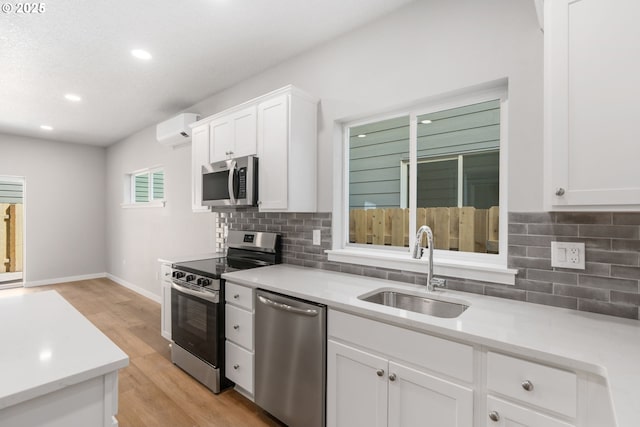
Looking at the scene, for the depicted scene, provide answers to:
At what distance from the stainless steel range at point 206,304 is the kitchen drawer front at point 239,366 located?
7 cm

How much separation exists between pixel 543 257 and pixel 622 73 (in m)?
0.87

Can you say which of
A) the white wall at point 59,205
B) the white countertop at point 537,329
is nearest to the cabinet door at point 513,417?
the white countertop at point 537,329

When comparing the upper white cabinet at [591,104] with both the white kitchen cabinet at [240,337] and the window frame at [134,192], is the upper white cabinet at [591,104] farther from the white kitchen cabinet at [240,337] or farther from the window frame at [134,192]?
the window frame at [134,192]

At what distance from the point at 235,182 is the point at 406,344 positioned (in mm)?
1913

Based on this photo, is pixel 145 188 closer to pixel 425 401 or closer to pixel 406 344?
pixel 406 344

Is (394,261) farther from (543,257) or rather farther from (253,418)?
(253,418)

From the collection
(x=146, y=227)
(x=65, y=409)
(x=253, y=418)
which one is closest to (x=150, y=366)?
(x=253, y=418)

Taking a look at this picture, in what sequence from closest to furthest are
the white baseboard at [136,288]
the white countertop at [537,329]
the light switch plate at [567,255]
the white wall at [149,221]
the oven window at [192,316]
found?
the white countertop at [537,329], the light switch plate at [567,255], the oven window at [192,316], the white wall at [149,221], the white baseboard at [136,288]

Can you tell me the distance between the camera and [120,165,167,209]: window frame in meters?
4.95

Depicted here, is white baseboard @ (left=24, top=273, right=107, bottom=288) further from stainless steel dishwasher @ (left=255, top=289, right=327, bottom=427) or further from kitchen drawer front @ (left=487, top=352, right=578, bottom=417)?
kitchen drawer front @ (left=487, top=352, right=578, bottom=417)

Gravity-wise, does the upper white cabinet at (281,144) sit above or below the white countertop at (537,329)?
above

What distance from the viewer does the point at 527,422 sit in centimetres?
116

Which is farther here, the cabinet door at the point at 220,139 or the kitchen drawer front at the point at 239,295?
the cabinet door at the point at 220,139

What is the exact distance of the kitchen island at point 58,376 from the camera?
818 mm
